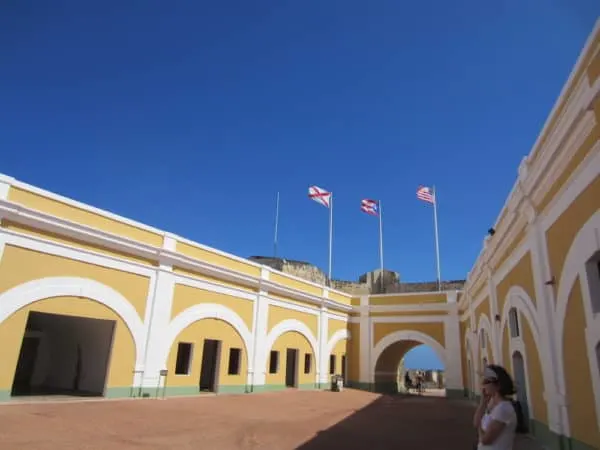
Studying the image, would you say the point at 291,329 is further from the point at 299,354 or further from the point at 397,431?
the point at 397,431

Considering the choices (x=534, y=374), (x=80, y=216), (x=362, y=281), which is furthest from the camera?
(x=362, y=281)

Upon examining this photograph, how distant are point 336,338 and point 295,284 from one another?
4745 millimetres

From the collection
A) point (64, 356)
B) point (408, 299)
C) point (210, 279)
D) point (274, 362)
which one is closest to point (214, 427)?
point (210, 279)

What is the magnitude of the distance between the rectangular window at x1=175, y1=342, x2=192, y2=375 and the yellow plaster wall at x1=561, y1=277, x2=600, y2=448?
444 inches

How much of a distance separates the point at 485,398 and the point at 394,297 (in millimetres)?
21099

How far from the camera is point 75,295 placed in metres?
11.4

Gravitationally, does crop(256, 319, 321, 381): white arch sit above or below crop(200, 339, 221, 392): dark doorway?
above

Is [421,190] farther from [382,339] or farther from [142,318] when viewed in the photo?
[142,318]

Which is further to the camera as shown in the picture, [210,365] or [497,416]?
[210,365]

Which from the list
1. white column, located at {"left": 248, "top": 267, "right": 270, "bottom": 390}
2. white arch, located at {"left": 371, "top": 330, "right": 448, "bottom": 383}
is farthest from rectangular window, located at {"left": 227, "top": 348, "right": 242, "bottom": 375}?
white arch, located at {"left": 371, "top": 330, "right": 448, "bottom": 383}

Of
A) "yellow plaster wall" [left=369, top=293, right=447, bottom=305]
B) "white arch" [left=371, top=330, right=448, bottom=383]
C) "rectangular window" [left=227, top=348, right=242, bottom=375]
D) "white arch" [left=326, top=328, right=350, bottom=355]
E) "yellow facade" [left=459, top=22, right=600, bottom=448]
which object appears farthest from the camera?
"yellow plaster wall" [left=369, top=293, right=447, bottom=305]

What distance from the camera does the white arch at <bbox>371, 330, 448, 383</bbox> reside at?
893 inches

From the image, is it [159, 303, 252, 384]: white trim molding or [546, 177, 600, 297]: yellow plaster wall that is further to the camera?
[159, 303, 252, 384]: white trim molding

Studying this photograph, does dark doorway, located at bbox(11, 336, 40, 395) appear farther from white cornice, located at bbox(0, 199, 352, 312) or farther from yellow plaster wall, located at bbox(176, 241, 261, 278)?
yellow plaster wall, located at bbox(176, 241, 261, 278)
